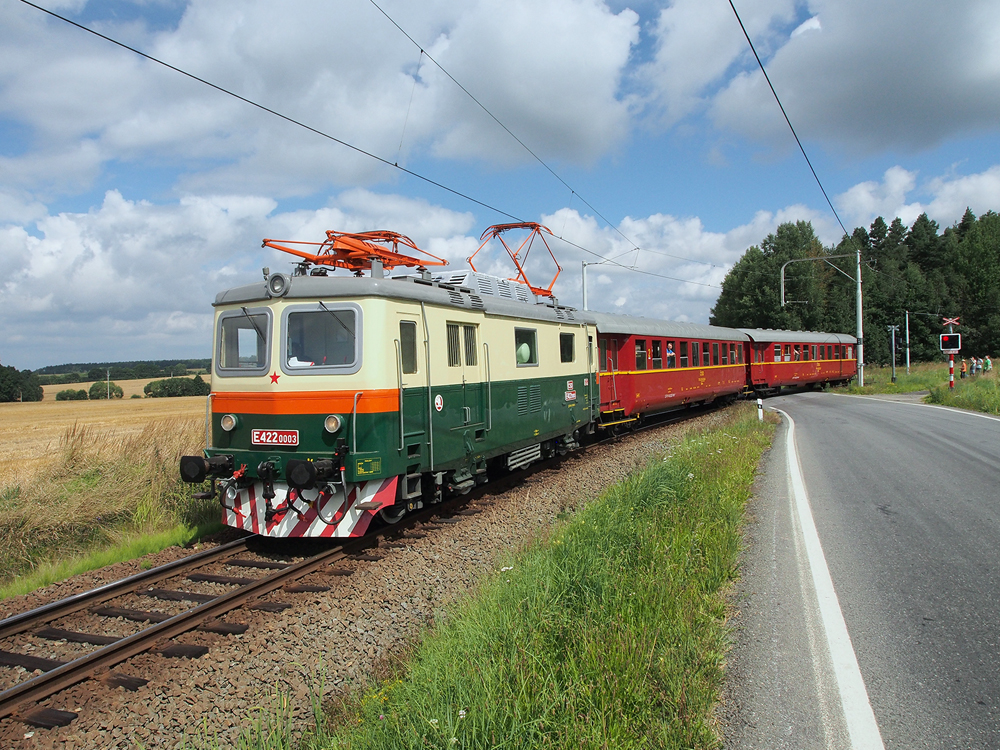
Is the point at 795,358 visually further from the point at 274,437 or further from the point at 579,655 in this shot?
the point at 579,655

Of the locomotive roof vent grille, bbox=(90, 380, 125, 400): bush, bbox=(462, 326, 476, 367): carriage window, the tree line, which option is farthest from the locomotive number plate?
the tree line

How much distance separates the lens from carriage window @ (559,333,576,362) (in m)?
11.9

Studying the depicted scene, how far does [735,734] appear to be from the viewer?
300cm

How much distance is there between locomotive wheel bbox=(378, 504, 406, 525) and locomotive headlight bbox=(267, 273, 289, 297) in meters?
2.85

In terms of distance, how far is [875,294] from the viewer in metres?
67.7

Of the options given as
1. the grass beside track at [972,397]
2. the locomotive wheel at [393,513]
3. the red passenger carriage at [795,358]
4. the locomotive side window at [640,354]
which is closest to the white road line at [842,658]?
the locomotive wheel at [393,513]

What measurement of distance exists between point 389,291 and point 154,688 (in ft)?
14.3

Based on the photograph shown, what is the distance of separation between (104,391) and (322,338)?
4273 cm

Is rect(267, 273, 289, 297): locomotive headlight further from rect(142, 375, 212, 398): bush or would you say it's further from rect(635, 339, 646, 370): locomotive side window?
rect(142, 375, 212, 398): bush

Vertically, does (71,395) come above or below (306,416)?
below

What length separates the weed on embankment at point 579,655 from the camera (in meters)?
3.03

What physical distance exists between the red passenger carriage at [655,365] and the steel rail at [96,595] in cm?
923

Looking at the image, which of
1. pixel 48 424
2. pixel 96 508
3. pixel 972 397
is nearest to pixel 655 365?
pixel 972 397

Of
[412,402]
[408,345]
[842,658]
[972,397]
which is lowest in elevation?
[842,658]
